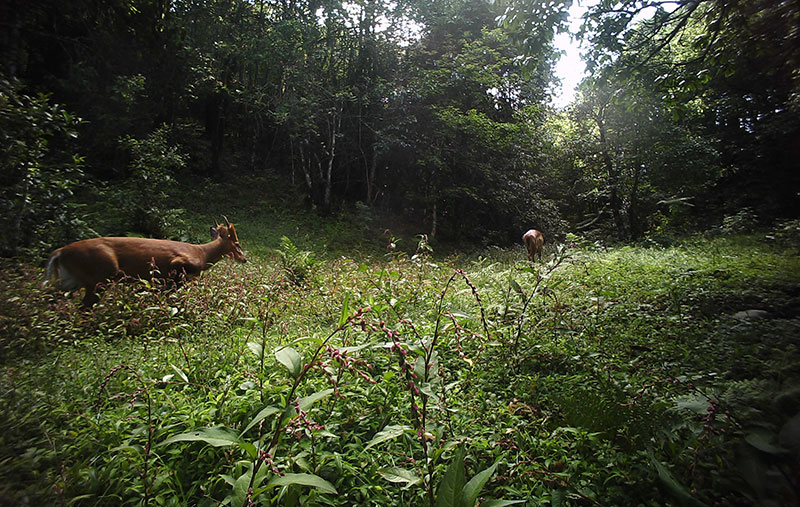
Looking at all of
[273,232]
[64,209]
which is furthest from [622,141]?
[64,209]

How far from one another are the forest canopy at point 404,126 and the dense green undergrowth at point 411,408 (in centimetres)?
590

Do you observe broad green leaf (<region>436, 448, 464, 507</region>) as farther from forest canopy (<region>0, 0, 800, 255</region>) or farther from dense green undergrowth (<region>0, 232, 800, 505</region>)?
forest canopy (<region>0, 0, 800, 255</region>)

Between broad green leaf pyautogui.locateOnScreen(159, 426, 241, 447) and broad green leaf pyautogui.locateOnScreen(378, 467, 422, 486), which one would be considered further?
broad green leaf pyautogui.locateOnScreen(378, 467, 422, 486)

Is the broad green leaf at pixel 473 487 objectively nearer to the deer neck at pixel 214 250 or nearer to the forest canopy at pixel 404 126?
the deer neck at pixel 214 250

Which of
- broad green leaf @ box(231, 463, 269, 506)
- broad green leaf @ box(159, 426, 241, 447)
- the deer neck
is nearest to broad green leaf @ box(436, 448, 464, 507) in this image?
broad green leaf @ box(231, 463, 269, 506)

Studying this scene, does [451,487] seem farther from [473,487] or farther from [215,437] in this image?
[215,437]

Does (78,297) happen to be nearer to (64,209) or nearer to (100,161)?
(64,209)

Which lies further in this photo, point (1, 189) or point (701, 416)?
point (1, 189)

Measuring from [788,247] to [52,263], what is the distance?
11.9 m

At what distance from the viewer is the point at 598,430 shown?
6.17 ft

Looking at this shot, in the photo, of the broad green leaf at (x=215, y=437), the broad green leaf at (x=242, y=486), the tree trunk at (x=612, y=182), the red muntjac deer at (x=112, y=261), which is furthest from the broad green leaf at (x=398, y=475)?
the tree trunk at (x=612, y=182)

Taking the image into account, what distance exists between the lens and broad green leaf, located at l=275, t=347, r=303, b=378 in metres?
1.27

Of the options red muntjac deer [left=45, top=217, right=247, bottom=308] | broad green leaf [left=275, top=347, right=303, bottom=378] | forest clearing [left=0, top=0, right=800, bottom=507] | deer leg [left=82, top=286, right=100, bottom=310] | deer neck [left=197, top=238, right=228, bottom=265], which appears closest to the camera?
broad green leaf [left=275, top=347, right=303, bottom=378]

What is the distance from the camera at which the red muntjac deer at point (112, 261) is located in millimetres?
3932
